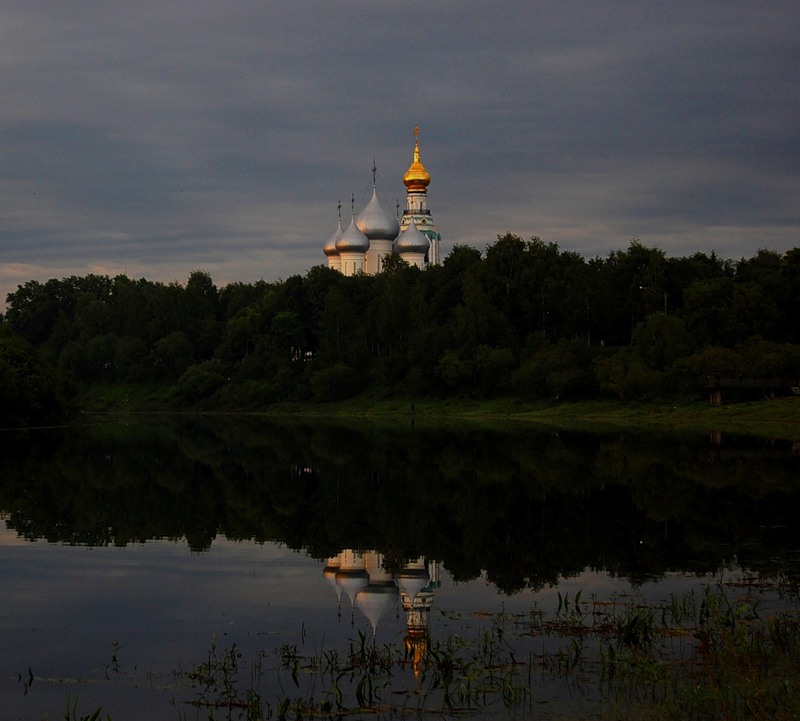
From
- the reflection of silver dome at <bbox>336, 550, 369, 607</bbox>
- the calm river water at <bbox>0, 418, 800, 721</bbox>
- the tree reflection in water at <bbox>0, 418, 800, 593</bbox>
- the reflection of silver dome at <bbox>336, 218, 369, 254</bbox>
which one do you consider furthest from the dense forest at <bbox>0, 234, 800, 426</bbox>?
the reflection of silver dome at <bbox>336, 550, 369, 607</bbox>

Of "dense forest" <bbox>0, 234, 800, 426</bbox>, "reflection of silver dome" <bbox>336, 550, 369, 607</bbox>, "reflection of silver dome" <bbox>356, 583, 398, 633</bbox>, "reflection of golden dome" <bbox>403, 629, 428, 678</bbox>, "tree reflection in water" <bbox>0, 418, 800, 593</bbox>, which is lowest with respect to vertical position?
"reflection of golden dome" <bbox>403, 629, 428, 678</bbox>

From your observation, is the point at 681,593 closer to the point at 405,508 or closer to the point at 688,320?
the point at 405,508

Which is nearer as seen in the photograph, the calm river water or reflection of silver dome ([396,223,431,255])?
the calm river water

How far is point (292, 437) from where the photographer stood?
166 feet

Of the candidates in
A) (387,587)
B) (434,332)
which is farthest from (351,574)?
(434,332)

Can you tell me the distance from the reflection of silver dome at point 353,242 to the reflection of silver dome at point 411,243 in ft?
9.06

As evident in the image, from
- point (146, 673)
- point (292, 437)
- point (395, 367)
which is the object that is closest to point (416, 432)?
point (292, 437)

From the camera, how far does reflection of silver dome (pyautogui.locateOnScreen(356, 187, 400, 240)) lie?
105938 mm

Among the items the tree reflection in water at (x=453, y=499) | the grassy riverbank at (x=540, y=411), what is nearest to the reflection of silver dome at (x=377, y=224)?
the grassy riverbank at (x=540, y=411)

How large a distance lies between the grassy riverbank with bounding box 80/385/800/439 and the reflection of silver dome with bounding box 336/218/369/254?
843 inches

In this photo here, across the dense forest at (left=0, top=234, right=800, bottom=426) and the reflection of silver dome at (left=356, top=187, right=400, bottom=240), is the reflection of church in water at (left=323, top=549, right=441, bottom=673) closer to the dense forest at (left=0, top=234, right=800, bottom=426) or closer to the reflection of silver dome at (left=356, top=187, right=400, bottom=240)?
the dense forest at (left=0, top=234, right=800, bottom=426)

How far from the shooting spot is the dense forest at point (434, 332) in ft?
198

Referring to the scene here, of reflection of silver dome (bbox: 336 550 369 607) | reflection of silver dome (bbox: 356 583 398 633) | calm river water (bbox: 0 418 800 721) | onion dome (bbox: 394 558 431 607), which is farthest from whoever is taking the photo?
reflection of silver dome (bbox: 336 550 369 607)

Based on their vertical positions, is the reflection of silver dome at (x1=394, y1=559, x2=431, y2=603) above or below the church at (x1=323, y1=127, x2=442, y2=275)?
below
